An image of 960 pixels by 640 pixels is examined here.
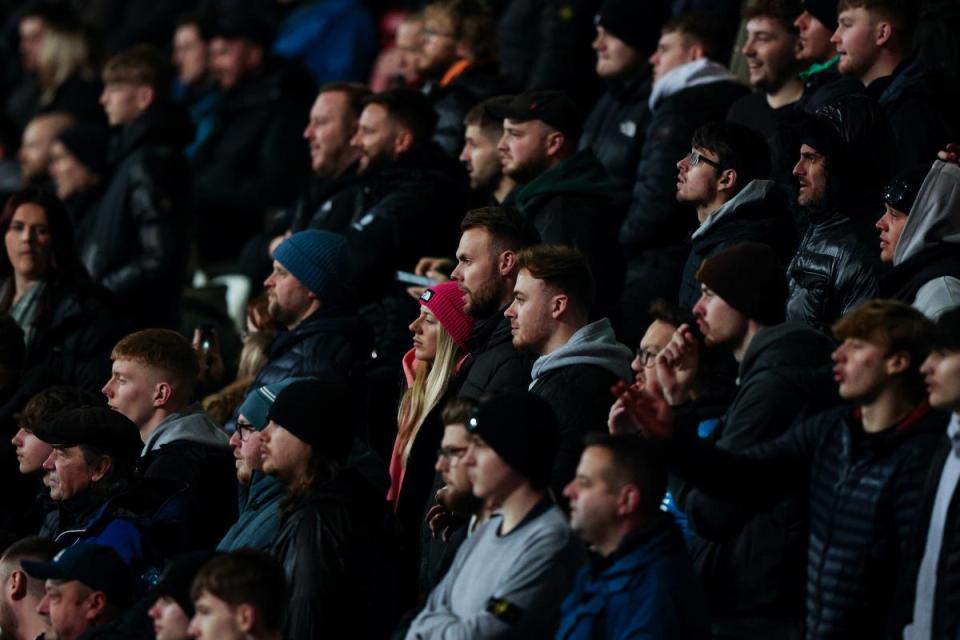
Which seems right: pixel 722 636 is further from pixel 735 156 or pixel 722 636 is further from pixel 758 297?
pixel 735 156

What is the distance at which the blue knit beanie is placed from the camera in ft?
34.1

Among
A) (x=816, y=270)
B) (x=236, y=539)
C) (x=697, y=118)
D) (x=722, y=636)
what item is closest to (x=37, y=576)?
(x=236, y=539)

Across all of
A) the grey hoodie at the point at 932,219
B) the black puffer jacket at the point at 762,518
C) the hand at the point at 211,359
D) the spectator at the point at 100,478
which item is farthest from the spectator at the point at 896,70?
the spectator at the point at 100,478

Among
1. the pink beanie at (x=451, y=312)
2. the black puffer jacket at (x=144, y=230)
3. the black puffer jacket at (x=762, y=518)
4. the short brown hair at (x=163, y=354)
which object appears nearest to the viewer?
the black puffer jacket at (x=762, y=518)

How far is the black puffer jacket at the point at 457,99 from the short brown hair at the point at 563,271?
12.5ft

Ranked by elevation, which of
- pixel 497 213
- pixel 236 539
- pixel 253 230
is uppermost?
pixel 497 213

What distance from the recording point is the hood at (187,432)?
31.8 feet

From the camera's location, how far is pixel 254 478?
29.1 feet

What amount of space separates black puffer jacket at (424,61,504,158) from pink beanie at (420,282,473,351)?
10.5ft

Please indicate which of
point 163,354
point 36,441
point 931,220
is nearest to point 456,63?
point 163,354

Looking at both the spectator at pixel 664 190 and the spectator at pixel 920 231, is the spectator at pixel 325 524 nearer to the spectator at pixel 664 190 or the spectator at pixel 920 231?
the spectator at pixel 920 231

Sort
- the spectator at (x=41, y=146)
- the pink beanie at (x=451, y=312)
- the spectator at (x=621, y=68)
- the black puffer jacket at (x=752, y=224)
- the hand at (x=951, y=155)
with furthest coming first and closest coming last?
the spectator at (x=41, y=146) < the spectator at (x=621, y=68) < the pink beanie at (x=451, y=312) < the black puffer jacket at (x=752, y=224) < the hand at (x=951, y=155)

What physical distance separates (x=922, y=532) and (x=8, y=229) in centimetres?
630

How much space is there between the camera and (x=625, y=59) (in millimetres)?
12172
